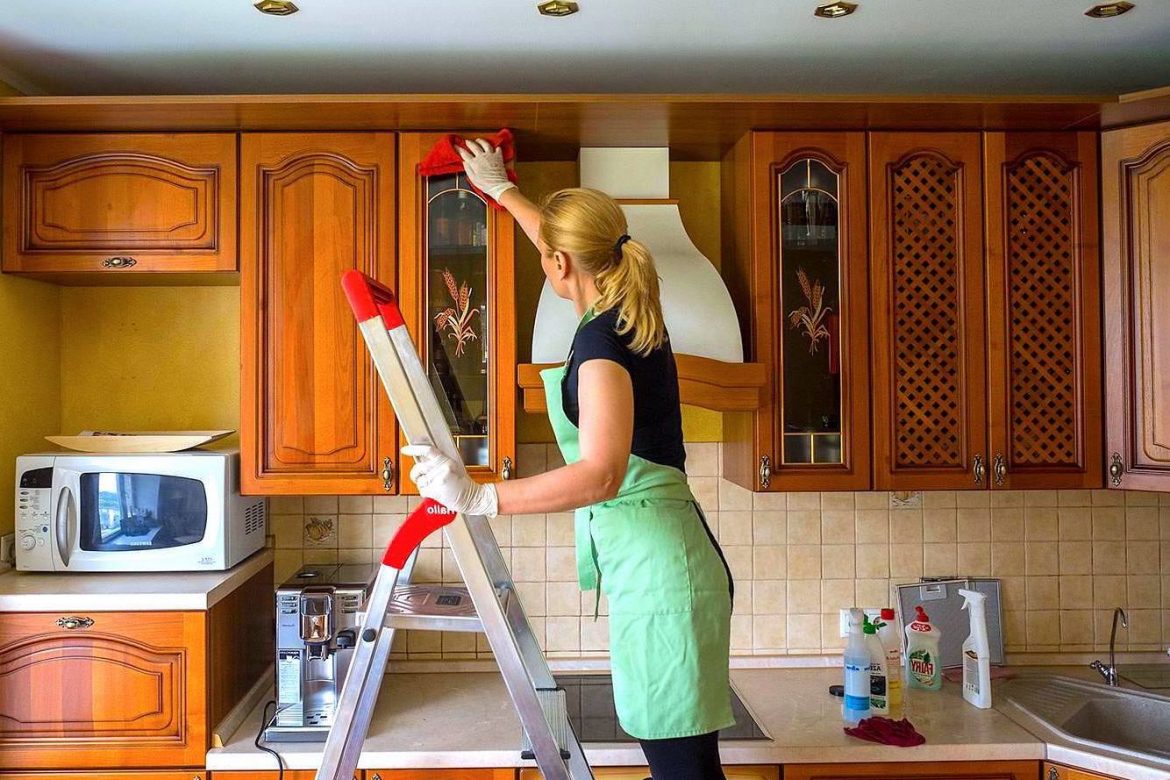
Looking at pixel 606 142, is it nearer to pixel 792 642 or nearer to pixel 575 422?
pixel 575 422

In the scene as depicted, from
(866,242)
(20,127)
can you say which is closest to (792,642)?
(866,242)

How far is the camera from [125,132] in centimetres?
216

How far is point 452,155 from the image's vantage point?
2.12 metres

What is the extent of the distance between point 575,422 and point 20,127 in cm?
162

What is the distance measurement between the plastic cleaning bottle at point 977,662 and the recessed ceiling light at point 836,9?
149 cm

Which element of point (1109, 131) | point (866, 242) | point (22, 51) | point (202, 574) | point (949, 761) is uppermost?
point (22, 51)

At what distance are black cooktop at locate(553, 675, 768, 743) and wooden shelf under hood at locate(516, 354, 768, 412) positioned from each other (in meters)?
0.75

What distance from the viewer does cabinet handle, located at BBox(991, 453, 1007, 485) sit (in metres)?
2.15

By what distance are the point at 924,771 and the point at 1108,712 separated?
2.26ft

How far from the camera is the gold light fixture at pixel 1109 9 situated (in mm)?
1859

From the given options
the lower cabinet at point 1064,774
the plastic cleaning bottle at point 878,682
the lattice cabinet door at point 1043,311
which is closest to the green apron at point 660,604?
the plastic cleaning bottle at point 878,682

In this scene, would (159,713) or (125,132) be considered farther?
(125,132)

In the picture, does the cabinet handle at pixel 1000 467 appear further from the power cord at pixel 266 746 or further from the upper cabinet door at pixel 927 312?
the power cord at pixel 266 746

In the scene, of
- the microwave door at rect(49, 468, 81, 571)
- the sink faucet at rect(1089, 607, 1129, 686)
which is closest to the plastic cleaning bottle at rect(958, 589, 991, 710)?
the sink faucet at rect(1089, 607, 1129, 686)
